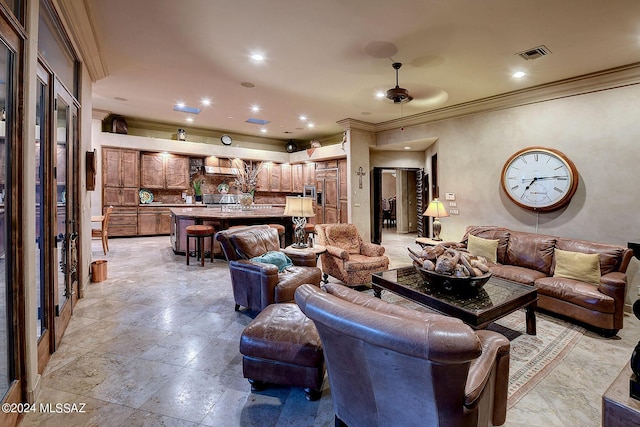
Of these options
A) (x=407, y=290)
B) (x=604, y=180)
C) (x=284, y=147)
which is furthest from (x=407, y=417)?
(x=284, y=147)

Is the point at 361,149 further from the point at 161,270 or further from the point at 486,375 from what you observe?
the point at 486,375

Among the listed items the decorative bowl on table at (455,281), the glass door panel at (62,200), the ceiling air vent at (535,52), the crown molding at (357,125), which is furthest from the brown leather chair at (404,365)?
the crown molding at (357,125)

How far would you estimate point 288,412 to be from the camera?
5.80 ft

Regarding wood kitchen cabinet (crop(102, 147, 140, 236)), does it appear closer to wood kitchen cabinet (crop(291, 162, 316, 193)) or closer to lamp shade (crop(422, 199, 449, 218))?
wood kitchen cabinet (crop(291, 162, 316, 193))

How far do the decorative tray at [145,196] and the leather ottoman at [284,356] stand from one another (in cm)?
788

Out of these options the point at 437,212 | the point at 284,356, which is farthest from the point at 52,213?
the point at 437,212

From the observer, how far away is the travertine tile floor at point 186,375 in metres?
1.74

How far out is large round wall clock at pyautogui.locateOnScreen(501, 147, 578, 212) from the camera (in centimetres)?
425

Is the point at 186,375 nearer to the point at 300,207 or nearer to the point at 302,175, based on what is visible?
the point at 300,207

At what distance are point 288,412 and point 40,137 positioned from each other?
9.48 feet

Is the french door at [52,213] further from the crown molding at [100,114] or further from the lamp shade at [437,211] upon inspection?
the lamp shade at [437,211]

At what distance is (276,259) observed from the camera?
10.9ft

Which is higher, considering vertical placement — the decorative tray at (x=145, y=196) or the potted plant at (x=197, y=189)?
the potted plant at (x=197, y=189)

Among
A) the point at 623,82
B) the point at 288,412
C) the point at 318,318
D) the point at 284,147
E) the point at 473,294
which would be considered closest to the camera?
the point at 318,318
